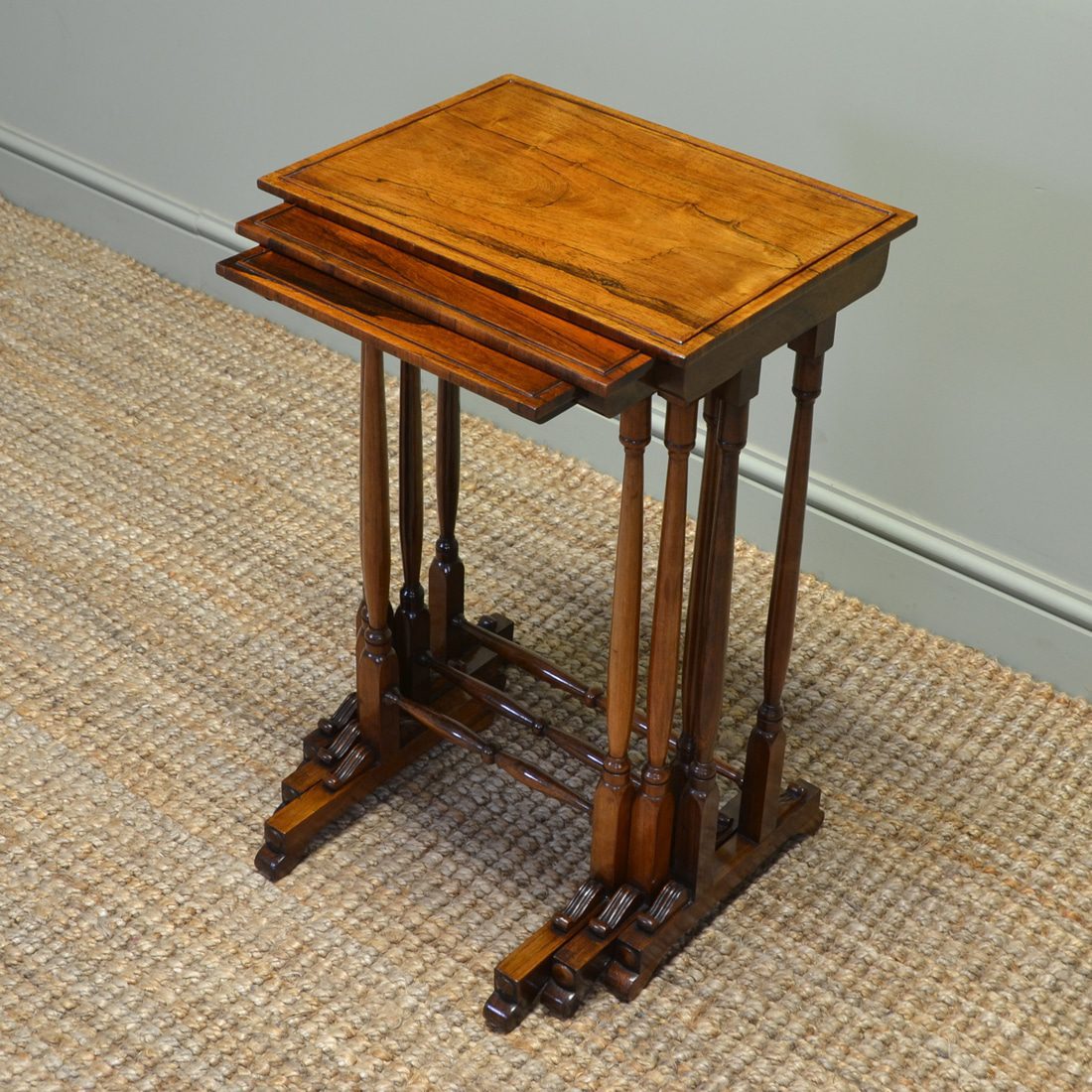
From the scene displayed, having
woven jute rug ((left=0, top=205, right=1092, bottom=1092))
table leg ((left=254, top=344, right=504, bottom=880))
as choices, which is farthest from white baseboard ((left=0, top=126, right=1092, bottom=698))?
table leg ((left=254, top=344, right=504, bottom=880))

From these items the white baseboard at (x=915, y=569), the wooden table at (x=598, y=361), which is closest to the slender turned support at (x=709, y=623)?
the wooden table at (x=598, y=361)

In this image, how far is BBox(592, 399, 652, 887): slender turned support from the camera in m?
1.26

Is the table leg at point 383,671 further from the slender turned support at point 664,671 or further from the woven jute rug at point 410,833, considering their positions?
the slender turned support at point 664,671

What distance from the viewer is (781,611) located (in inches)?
59.1

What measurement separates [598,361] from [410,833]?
663mm

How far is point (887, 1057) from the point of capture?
1428 millimetres

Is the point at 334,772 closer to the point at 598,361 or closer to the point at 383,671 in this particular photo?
the point at 383,671

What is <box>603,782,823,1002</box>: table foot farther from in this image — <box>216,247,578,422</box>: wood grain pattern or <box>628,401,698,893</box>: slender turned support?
<box>216,247,578,422</box>: wood grain pattern

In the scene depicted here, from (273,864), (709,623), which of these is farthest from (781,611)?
(273,864)

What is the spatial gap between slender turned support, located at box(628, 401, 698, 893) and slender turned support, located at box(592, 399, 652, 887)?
0.02m

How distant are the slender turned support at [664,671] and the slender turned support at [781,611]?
120 millimetres

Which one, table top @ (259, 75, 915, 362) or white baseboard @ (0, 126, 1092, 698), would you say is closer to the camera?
table top @ (259, 75, 915, 362)

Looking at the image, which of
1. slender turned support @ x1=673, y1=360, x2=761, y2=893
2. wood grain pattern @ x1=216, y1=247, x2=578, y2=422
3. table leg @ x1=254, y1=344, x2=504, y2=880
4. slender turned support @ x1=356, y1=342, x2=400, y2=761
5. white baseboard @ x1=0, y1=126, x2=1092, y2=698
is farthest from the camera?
white baseboard @ x1=0, y1=126, x2=1092, y2=698

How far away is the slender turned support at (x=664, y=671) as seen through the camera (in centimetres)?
126
